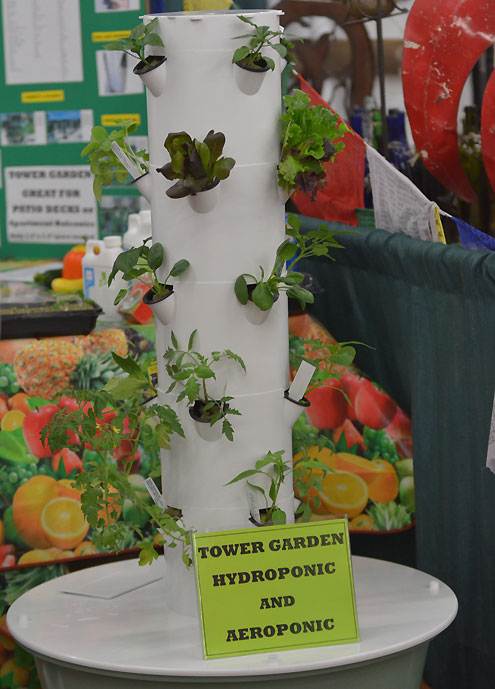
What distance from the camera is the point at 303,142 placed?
155 centimetres

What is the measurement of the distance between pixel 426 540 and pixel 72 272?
117 cm

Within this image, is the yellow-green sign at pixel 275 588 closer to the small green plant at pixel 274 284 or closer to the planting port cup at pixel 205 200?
the small green plant at pixel 274 284

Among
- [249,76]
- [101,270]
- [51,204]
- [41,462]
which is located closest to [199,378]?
[249,76]

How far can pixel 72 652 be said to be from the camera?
1.50m

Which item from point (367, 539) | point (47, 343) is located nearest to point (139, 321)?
point (47, 343)

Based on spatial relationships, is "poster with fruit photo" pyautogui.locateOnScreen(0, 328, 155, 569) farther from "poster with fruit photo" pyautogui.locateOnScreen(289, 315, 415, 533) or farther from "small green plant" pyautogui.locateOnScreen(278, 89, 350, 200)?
"small green plant" pyautogui.locateOnScreen(278, 89, 350, 200)

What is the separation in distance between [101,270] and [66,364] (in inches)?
14.1

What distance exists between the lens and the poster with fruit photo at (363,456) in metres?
2.08

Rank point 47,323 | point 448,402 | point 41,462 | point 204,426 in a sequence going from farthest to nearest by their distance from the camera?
point 47,323 < point 41,462 < point 448,402 < point 204,426

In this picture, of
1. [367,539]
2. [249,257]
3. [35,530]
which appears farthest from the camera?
[367,539]

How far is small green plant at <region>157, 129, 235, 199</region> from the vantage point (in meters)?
1.48

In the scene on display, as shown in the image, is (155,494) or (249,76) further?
(155,494)

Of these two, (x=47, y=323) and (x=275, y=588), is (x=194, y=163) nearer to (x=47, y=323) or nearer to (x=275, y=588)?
(x=275, y=588)

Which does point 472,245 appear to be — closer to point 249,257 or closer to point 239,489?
point 249,257
